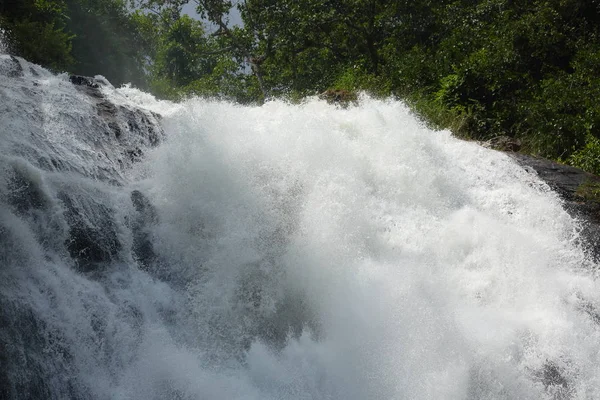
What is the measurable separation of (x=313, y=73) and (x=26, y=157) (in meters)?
11.7

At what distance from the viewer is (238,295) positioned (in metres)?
7.14

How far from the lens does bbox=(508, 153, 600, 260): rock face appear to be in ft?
27.8

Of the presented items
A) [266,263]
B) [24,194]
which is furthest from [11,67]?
[266,263]

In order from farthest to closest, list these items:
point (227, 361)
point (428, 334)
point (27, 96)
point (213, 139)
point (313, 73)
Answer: point (313, 73) → point (213, 139) → point (27, 96) → point (428, 334) → point (227, 361)

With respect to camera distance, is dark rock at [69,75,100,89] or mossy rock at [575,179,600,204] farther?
dark rock at [69,75,100,89]

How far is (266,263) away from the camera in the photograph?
24.8 feet

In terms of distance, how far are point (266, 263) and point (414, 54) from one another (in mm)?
10015

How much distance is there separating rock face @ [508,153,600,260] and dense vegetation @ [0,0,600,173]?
4.49 feet

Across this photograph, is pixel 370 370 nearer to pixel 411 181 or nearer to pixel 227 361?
pixel 227 361

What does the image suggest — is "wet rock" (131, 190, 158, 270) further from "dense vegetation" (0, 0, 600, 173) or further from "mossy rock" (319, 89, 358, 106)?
"dense vegetation" (0, 0, 600, 173)

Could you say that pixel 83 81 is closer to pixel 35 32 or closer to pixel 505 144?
pixel 35 32

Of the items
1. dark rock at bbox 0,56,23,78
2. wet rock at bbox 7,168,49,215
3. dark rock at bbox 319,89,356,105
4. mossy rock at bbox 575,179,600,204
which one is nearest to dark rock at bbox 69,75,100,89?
dark rock at bbox 0,56,23,78

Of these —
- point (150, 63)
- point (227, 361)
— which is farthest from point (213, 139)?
point (150, 63)

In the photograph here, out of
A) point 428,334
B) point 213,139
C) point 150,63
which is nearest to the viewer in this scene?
point 428,334
